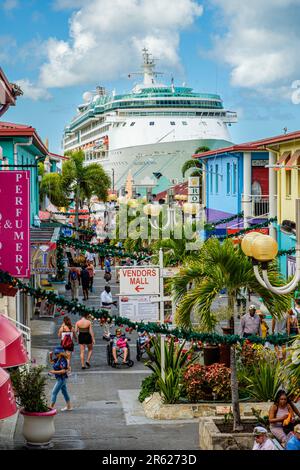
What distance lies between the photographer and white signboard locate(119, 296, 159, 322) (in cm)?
1698

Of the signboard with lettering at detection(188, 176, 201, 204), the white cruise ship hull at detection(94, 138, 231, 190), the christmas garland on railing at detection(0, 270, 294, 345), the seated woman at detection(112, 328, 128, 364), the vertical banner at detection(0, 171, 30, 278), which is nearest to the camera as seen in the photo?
the christmas garland on railing at detection(0, 270, 294, 345)

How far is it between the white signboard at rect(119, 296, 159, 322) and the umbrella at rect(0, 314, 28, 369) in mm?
4281

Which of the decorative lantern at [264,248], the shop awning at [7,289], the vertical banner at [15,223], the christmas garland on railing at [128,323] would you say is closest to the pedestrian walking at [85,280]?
the christmas garland on railing at [128,323]

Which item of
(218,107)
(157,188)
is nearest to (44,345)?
(157,188)

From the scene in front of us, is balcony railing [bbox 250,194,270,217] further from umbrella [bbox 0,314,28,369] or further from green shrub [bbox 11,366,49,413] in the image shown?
umbrella [bbox 0,314,28,369]

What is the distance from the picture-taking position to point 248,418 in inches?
571

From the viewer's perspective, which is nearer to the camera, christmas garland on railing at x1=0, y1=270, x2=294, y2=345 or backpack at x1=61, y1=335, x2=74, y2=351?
christmas garland on railing at x1=0, y1=270, x2=294, y2=345

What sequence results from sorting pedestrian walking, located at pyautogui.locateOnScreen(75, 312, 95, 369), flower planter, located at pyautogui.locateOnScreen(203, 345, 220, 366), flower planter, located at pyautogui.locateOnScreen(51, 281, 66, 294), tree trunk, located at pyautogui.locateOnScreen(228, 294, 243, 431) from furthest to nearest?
flower planter, located at pyautogui.locateOnScreen(51, 281, 66, 294) < pedestrian walking, located at pyautogui.locateOnScreen(75, 312, 95, 369) < flower planter, located at pyautogui.locateOnScreen(203, 345, 220, 366) < tree trunk, located at pyautogui.locateOnScreen(228, 294, 243, 431)

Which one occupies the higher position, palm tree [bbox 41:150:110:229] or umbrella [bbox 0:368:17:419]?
palm tree [bbox 41:150:110:229]

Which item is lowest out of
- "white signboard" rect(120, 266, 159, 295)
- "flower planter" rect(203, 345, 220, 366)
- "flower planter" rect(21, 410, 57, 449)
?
"flower planter" rect(21, 410, 57, 449)

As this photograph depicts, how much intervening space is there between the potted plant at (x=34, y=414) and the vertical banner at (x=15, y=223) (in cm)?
151

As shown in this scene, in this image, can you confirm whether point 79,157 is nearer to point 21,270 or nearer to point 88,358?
point 88,358

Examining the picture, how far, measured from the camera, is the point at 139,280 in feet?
57.2

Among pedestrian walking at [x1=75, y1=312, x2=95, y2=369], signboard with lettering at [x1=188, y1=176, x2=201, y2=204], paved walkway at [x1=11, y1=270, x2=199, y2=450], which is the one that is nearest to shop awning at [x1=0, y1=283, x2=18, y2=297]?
paved walkway at [x1=11, y1=270, x2=199, y2=450]
